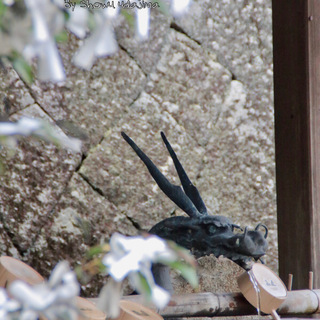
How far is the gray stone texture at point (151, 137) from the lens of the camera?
2.47 m

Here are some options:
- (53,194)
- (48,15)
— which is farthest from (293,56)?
(48,15)

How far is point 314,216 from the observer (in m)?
1.98

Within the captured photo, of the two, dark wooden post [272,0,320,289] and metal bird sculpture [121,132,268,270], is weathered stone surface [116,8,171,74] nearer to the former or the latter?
dark wooden post [272,0,320,289]

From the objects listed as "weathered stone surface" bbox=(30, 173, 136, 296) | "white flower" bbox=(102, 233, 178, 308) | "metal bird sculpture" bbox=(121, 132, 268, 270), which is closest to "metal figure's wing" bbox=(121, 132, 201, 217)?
"metal bird sculpture" bbox=(121, 132, 268, 270)

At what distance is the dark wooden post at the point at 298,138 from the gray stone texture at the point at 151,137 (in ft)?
1.31

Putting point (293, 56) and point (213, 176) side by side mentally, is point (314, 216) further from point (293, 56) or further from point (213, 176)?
point (213, 176)

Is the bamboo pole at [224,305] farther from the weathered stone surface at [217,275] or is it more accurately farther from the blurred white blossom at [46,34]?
the blurred white blossom at [46,34]

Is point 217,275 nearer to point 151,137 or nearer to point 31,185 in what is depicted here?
point 151,137

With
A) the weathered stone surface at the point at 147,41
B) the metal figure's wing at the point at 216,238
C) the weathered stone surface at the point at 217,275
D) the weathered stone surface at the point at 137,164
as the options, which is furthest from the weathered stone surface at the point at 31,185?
the metal figure's wing at the point at 216,238

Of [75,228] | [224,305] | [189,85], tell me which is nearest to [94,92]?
[189,85]

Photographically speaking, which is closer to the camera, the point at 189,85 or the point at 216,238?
the point at 216,238

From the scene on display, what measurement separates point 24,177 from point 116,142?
44cm

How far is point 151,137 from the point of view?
267cm

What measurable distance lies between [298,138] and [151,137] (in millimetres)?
815
